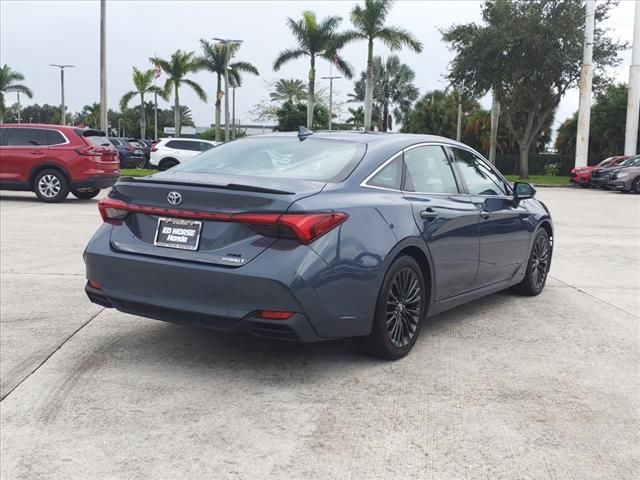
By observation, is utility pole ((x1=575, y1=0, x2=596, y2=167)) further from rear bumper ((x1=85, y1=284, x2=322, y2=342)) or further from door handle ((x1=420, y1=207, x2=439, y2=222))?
rear bumper ((x1=85, y1=284, x2=322, y2=342))

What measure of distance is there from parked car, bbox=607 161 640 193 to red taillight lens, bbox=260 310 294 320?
26.1 m

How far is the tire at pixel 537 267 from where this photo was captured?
6785 mm

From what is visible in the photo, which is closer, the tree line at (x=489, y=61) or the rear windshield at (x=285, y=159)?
the rear windshield at (x=285, y=159)

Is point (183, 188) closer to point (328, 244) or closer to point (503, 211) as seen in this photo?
point (328, 244)

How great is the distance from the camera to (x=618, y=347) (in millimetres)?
5246

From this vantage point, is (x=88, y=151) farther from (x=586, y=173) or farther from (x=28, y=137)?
(x=586, y=173)

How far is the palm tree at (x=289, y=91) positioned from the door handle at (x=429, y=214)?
75947 millimetres

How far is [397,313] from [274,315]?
1.01m

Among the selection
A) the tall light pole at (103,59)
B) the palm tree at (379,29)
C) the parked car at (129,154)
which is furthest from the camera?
the palm tree at (379,29)

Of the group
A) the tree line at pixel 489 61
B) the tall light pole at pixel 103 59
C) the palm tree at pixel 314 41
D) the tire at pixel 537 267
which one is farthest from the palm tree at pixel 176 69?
the tire at pixel 537 267

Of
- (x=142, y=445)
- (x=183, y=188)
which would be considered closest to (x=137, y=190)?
(x=183, y=188)

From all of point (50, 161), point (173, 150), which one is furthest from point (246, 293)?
point (173, 150)

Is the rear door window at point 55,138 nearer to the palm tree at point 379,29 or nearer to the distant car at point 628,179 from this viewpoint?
the distant car at point 628,179

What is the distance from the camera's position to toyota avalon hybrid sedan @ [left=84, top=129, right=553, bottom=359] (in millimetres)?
4008
